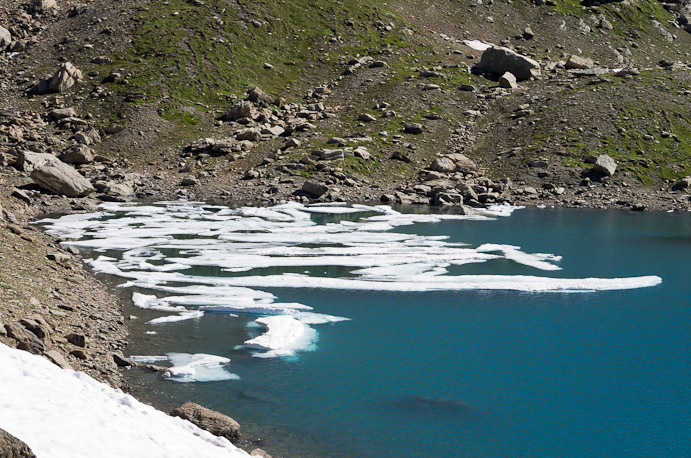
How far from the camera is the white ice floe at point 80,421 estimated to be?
695 inches

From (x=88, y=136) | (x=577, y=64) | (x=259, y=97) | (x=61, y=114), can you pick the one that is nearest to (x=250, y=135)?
(x=259, y=97)

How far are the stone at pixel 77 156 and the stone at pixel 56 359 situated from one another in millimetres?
63857

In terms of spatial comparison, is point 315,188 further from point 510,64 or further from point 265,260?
point 510,64

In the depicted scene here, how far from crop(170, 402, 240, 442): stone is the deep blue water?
3.66ft

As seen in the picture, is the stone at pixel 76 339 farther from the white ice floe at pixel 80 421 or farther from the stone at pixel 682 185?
the stone at pixel 682 185

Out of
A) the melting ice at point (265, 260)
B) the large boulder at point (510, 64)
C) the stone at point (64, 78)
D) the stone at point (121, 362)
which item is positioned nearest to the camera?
the stone at point (121, 362)

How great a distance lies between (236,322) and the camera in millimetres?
37469

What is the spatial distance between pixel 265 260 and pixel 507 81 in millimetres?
69621

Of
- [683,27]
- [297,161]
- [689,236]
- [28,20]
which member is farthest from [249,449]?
[683,27]

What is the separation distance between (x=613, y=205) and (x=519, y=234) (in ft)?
79.0

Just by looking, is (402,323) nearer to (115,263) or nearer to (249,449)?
(249,449)

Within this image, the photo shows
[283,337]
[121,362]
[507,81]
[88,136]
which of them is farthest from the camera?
[507,81]

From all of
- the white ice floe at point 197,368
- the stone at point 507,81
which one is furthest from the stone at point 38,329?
the stone at point 507,81

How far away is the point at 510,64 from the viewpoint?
113m
